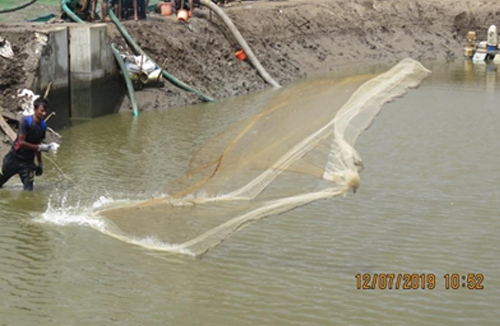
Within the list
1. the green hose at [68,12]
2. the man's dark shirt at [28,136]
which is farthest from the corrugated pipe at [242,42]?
the man's dark shirt at [28,136]

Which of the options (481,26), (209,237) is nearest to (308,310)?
(209,237)

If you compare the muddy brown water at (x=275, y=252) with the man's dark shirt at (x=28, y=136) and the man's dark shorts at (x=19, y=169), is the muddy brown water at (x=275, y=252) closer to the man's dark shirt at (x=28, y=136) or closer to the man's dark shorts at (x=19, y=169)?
the man's dark shorts at (x=19, y=169)

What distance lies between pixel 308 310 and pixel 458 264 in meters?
1.92

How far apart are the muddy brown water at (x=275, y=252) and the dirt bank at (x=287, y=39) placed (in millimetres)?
3277

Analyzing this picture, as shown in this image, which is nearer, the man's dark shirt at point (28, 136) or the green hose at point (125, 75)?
the man's dark shirt at point (28, 136)

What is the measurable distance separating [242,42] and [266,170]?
1187 cm

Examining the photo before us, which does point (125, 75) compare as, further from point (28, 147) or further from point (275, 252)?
→ point (275, 252)

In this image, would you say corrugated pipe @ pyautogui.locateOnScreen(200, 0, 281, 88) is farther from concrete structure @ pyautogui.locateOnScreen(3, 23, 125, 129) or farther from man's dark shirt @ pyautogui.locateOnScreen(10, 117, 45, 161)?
man's dark shirt @ pyautogui.locateOnScreen(10, 117, 45, 161)

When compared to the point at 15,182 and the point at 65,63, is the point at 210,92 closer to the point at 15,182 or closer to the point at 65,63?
the point at 65,63

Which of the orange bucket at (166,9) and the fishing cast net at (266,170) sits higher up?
the fishing cast net at (266,170)

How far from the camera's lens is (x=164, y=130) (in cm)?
1456

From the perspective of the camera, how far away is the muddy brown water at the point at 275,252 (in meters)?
7.14

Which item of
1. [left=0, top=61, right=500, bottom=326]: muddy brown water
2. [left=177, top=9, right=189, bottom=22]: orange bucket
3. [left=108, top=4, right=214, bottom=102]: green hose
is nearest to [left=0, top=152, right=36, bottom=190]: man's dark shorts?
[left=0, top=61, right=500, bottom=326]: muddy brown water

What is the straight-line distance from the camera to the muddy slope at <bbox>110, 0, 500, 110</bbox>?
59.3ft
